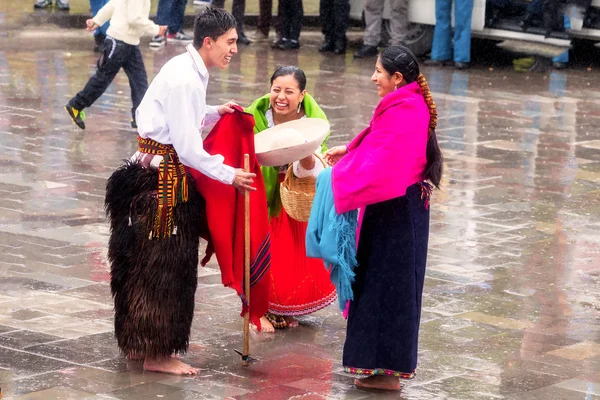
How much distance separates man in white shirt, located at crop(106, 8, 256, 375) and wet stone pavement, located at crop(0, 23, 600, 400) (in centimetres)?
24

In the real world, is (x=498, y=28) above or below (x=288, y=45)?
above

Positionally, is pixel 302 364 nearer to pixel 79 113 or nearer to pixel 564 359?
pixel 564 359

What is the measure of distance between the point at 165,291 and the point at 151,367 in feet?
1.25

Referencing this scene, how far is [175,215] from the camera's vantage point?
19.4 feet

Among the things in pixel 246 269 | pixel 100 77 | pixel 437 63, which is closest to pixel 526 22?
pixel 437 63

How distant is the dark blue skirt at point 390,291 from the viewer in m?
5.92

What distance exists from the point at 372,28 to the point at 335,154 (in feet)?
40.2

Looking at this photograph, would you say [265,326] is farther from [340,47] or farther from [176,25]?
A: [176,25]

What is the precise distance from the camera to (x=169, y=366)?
6012 millimetres

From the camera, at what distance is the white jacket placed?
12.0 m

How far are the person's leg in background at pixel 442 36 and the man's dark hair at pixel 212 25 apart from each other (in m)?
11.5

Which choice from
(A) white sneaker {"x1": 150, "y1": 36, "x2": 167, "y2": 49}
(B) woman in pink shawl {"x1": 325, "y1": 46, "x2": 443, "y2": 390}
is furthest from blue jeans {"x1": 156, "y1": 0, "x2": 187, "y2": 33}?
(B) woman in pink shawl {"x1": 325, "y1": 46, "x2": 443, "y2": 390}

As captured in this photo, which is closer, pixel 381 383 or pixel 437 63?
pixel 381 383

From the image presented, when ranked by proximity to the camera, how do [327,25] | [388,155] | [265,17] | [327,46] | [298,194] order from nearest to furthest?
[388,155] < [298,194] < [327,46] < [327,25] < [265,17]
